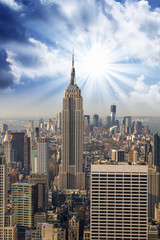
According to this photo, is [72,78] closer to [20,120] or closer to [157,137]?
[20,120]

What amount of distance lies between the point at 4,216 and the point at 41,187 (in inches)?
100

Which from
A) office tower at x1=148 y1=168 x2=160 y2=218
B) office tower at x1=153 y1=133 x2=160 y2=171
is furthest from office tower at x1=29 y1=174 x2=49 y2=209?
office tower at x1=153 y1=133 x2=160 y2=171

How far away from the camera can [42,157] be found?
44.9ft

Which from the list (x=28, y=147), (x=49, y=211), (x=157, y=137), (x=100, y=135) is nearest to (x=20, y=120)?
(x=49, y=211)

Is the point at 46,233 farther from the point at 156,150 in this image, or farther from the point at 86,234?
the point at 156,150

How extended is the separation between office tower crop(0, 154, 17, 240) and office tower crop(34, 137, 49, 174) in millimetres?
3992

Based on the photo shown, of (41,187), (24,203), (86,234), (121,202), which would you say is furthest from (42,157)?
(121,202)

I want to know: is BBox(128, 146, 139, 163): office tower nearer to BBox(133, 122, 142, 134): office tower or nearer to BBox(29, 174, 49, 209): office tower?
BBox(133, 122, 142, 134): office tower

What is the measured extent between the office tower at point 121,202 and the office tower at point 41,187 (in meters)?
2.55

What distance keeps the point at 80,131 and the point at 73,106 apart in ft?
2.88

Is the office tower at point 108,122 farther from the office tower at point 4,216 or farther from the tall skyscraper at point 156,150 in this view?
the office tower at point 4,216

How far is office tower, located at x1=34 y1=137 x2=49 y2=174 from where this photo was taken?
42.3 feet

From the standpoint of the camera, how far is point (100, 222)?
693cm

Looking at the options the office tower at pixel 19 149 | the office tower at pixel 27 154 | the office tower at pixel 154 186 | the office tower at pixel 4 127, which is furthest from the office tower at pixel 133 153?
the office tower at pixel 27 154
